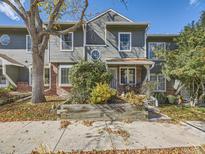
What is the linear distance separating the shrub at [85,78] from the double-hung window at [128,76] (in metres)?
8.29

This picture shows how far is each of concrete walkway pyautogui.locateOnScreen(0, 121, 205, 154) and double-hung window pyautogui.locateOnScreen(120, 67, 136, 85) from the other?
10.0 metres

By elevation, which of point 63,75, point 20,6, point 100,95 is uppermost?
point 20,6

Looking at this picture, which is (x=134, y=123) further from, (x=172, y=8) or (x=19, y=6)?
(x=172, y=8)

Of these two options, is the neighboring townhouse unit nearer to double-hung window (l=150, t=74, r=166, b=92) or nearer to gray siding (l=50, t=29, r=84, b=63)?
gray siding (l=50, t=29, r=84, b=63)

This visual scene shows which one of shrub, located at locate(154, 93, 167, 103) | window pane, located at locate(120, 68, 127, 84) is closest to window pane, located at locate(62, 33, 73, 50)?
window pane, located at locate(120, 68, 127, 84)

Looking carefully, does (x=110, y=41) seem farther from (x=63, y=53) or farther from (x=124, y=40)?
(x=63, y=53)

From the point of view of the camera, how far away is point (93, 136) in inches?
226

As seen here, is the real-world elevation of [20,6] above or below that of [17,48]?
above

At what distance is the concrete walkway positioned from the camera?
493 cm

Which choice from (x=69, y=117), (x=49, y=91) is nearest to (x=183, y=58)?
(x=69, y=117)

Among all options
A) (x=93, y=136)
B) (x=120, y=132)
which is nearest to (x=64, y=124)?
(x=93, y=136)

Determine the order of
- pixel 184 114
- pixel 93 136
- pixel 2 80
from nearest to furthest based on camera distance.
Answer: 1. pixel 93 136
2. pixel 184 114
3. pixel 2 80

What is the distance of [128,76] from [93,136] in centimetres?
1207

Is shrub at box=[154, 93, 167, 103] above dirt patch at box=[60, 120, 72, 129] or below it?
above
